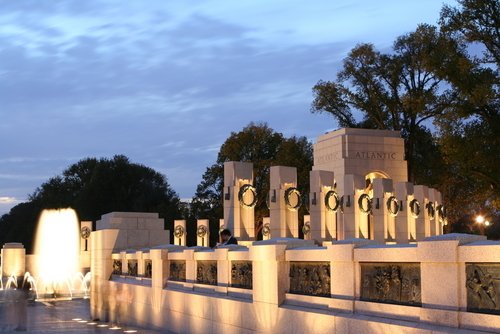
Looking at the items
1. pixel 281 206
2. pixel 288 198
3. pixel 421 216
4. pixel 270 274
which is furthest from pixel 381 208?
pixel 270 274

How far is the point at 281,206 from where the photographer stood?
31609 mm

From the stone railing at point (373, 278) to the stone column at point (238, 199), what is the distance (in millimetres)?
14607

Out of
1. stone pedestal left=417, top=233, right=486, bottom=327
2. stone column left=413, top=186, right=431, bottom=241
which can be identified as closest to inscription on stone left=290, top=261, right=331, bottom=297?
stone pedestal left=417, top=233, right=486, bottom=327

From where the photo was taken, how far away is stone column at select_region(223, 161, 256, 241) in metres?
30.5

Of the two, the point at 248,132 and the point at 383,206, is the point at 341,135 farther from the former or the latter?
the point at 248,132

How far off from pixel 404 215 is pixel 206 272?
79.7ft

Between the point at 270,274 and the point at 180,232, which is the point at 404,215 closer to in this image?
the point at 180,232

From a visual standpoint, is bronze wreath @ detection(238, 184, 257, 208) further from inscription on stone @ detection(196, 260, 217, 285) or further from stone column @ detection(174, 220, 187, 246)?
stone column @ detection(174, 220, 187, 246)

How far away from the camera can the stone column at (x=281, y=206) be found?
103 feet

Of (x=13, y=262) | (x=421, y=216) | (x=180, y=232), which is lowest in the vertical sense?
(x=13, y=262)

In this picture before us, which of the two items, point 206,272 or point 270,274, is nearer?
point 270,274

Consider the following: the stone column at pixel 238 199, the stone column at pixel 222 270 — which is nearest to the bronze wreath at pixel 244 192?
the stone column at pixel 238 199

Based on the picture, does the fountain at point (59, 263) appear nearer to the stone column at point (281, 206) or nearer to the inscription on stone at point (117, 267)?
the stone column at point (281, 206)

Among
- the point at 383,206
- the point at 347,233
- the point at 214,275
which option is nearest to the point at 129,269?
the point at 214,275
